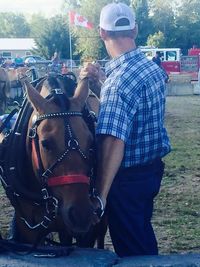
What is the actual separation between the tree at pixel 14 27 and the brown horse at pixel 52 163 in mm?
131743

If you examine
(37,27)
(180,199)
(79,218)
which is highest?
(37,27)

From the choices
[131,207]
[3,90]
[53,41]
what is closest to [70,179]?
[131,207]

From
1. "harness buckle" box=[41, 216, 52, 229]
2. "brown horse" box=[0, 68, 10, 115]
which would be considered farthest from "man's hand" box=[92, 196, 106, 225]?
"brown horse" box=[0, 68, 10, 115]

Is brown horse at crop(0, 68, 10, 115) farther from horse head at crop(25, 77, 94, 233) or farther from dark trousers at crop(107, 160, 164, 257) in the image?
horse head at crop(25, 77, 94, 233)

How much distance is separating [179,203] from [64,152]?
168 inches

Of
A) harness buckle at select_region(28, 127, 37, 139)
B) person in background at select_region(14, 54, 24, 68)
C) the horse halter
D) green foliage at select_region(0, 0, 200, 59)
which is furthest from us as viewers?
green foliage at select_region(0, 0, 200, 59)

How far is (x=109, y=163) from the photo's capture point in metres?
3.43

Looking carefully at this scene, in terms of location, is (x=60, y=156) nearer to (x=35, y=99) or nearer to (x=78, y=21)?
(x=35, y=99)

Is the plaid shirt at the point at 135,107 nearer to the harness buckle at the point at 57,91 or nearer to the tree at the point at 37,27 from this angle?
the harness buckle at the point at 57,91

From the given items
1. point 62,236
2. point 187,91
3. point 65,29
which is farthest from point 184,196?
point 65,29

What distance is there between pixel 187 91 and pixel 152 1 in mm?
53290

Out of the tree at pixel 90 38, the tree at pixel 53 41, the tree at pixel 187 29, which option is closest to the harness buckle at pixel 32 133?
the tree at pixel 90 38

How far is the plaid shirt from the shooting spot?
3471 millimetres

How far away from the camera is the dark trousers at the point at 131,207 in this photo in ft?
12.2
